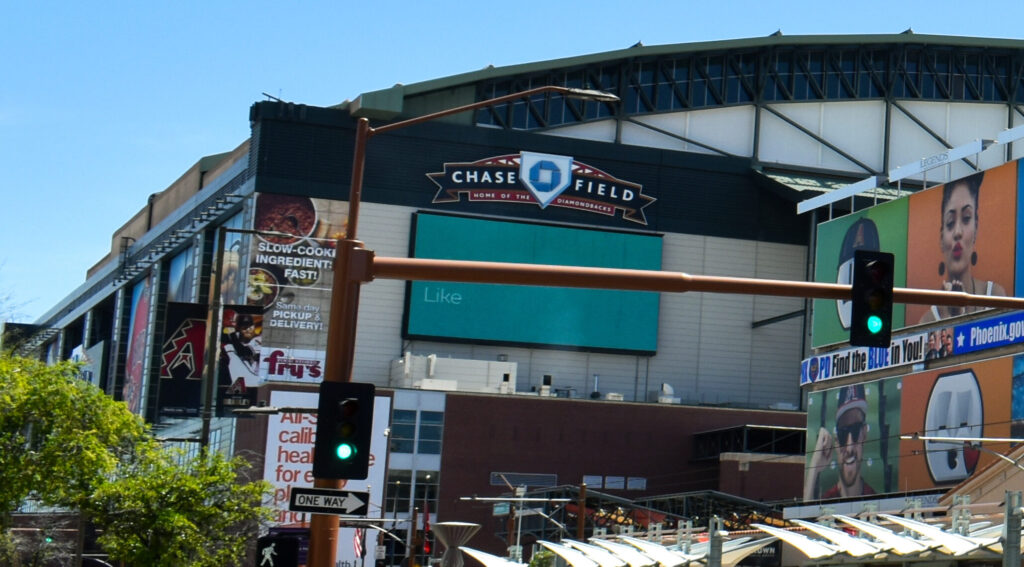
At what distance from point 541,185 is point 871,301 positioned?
3142 inches

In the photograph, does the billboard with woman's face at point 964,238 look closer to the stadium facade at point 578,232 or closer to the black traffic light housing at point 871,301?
the stadium facade at point 578,232

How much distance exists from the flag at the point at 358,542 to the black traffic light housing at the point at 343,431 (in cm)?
5431

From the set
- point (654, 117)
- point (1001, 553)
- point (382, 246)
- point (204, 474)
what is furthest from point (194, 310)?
point (654, 117)

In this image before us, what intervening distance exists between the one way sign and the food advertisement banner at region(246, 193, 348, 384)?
71.1m

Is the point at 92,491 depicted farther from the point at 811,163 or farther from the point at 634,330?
the point at 811,163

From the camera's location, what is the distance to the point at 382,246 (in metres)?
91.9

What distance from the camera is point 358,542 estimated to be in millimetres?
69875

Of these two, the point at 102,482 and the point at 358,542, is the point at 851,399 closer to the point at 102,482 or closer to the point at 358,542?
the point at 358,542

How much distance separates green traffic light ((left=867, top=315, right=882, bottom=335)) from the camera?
15594mm

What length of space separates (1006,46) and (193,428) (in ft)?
205

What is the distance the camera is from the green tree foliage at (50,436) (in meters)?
38.2

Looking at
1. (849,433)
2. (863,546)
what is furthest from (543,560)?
(863,546)

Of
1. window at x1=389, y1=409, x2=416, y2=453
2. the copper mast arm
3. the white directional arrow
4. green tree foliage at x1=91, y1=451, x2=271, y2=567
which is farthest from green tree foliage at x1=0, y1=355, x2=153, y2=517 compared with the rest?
window at x1=389, y1=409, x2=416, y2=453

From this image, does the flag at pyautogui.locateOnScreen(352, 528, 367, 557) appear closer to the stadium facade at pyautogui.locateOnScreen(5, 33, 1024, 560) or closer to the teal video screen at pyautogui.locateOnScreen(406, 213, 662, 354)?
the stadium facade at pyautogui.locateOnScreen(5, 33, 1024, 560)
